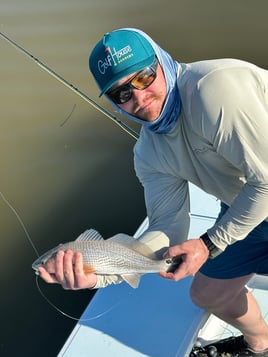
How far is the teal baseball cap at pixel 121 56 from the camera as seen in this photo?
2.07m

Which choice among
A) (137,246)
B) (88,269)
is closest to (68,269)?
(88,269)

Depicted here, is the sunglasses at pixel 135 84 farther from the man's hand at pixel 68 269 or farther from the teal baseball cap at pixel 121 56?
the man's hand at pixel 68 269

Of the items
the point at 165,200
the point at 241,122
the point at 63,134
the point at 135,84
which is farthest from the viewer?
the point at 63,134

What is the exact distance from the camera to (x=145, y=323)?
3283mm

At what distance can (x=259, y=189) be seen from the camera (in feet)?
7.11

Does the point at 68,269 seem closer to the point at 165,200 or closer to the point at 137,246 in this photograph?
the point at 137,246

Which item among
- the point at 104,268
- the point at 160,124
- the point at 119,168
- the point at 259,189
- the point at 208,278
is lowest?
the point at 119,168

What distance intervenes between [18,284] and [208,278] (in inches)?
84.9

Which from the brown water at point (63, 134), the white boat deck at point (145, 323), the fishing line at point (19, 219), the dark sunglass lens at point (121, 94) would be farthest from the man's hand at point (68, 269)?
the fishing line at point (19, 219)

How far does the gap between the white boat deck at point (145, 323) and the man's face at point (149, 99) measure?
141 cm

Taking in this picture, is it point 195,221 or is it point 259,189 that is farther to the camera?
point 195,221

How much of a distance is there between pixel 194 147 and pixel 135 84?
335 mm

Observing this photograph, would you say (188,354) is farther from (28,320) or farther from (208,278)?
(28,320)

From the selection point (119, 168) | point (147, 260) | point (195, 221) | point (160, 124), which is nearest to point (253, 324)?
point (147, 260)
